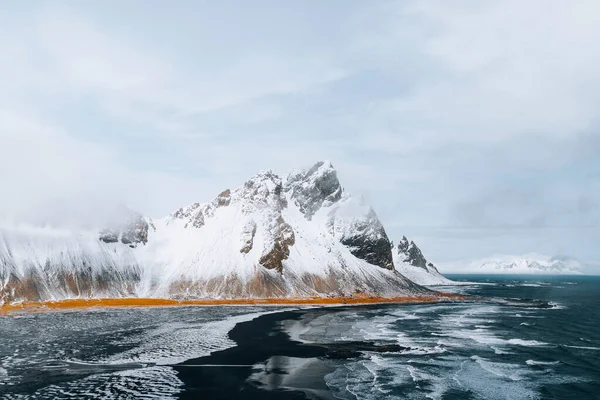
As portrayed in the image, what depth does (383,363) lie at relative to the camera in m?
69.1

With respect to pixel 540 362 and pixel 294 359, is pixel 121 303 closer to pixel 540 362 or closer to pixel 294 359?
pixel 294 359

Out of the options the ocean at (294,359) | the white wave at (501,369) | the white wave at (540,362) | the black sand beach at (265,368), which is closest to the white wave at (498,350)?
the ocean at (294,359)

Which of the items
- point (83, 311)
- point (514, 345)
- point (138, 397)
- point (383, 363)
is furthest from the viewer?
point (83, 311)

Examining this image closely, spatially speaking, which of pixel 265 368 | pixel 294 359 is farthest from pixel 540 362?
pixel 265 368

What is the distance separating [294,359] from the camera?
7200 centimetres

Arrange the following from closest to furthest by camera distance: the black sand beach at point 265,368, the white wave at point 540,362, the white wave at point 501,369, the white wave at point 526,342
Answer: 1. the black sand beach at point 265,368
2. the white wave at point 501,369
3. the white wave at point 540,362
4. the white wave at point 526,342

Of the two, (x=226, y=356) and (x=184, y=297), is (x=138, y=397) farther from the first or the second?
(x=184, y=297)

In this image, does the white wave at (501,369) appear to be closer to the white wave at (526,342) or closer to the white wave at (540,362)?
the white wave at (540,362)

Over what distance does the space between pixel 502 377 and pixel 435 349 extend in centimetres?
2021

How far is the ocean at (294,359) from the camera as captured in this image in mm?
53188

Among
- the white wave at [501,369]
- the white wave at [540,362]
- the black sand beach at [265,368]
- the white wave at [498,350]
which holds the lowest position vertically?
the white wave at [540,362]

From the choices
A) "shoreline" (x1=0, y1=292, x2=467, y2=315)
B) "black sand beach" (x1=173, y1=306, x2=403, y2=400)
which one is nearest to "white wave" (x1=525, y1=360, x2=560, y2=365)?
"black sand beach" (x1=173, y1=306, x2=403, y2=400)

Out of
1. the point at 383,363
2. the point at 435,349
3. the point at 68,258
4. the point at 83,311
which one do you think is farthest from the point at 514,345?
the point at 68,258

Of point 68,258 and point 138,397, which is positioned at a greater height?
point 68,258
